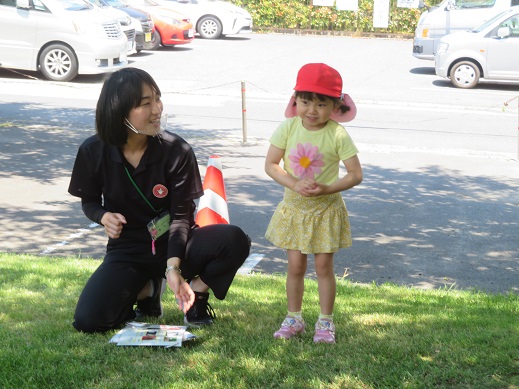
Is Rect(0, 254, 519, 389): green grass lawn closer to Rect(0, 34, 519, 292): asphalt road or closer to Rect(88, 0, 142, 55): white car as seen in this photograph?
Rect(0, 34, 519, 292): asphalt road

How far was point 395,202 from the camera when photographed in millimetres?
10117

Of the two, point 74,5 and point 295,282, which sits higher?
point 74,5

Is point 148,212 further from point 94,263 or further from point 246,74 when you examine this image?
point 246,74

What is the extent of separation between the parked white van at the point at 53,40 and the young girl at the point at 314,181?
15.1 metres

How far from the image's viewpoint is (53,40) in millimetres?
18891

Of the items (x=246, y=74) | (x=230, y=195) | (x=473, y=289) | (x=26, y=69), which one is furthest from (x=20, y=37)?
(x=473, y=289)

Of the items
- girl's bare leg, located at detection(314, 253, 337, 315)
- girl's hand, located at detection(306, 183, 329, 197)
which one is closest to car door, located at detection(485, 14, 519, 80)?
girl's bare leg, located at detection(314, 253, 337, 315)

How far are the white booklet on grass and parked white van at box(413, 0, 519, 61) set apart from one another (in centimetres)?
1931

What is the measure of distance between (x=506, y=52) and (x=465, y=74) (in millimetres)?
1049

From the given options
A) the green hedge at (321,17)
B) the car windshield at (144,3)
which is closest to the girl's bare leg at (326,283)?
the car windshield at (144,3)

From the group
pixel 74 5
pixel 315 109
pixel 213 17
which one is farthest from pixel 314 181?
pixel 213 17

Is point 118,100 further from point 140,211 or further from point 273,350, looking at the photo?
point 273,350

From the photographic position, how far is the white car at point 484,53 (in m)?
19.3

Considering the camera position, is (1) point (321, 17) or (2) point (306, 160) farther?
(1) point (321, 17)
